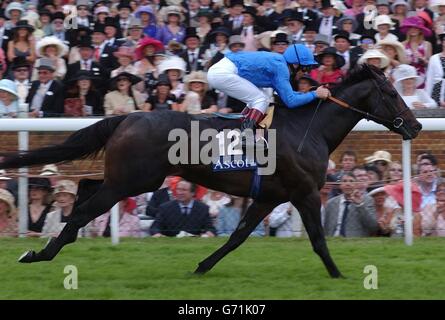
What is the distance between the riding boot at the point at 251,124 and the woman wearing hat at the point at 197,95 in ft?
8.50

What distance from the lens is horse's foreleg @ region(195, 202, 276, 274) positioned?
6508mm

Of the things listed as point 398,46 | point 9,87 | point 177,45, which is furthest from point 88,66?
point 398,46

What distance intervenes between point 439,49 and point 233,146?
4571mm

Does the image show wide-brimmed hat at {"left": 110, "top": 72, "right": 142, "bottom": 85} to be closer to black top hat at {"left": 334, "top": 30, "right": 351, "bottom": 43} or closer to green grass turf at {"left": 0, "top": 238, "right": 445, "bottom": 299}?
green grass turf at {"left": 0, "top": 238, "right": 445, "bottom": 299}

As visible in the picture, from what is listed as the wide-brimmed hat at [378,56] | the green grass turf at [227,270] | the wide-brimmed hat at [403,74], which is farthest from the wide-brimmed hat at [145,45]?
the green grass turf at [227,270]

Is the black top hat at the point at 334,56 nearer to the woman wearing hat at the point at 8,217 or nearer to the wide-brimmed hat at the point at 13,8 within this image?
the woman wearing hat at the point at 8,217

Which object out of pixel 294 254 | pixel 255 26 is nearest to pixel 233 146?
pixel 294 254

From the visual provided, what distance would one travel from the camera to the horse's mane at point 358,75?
22.1ft

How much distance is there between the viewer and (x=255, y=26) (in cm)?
1122

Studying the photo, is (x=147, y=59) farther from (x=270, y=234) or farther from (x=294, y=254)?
(x=294, y=254)

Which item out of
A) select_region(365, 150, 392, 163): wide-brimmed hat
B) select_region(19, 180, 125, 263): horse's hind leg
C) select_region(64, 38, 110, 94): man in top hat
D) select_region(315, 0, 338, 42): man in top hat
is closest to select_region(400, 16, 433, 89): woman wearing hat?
select_region(315, 0, 338, 42): man in top hat

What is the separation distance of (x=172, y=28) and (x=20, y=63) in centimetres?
224

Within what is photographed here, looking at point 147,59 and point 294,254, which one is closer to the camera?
point 294,254

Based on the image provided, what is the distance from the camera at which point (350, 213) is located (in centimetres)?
787
